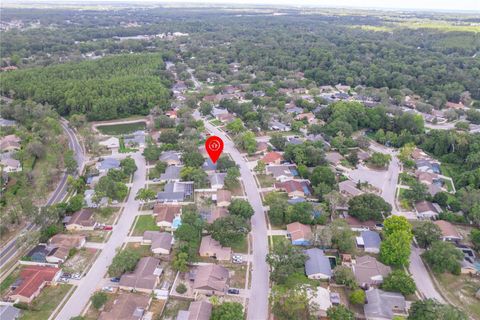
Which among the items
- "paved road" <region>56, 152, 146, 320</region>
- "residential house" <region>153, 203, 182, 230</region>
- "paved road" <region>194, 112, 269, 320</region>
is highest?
"residential house" <region>153, 203, 182, 230</region>

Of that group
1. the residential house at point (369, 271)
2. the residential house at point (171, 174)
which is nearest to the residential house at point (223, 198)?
the residential house at point (171, 174)

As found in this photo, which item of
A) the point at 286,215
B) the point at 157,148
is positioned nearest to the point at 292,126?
the point at 157,148

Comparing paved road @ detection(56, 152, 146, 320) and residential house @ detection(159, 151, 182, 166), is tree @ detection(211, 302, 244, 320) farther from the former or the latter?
residential house @ detection(159, 151, 182, 166)

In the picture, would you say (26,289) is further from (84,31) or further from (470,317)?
(84,31)

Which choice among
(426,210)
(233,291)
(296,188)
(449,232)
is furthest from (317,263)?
(426,210)

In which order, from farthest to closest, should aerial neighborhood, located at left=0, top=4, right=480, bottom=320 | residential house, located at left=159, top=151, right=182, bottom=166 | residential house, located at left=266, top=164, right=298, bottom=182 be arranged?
residential house, located at left=159, top=151, right=182, bottom=166 < residential house, located at left=266, top=164, right=298, bottom=182 < aerial neighborhood, located at left=0, top=4, right=480, bottom=320

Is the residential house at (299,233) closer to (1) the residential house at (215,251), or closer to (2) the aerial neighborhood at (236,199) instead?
(2) the aerial neighborhood at (236,199)

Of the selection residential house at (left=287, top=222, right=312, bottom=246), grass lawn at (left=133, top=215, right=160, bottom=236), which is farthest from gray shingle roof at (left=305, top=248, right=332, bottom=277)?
grass lawn at (left=133, top=215, right=160, bottom=236)
